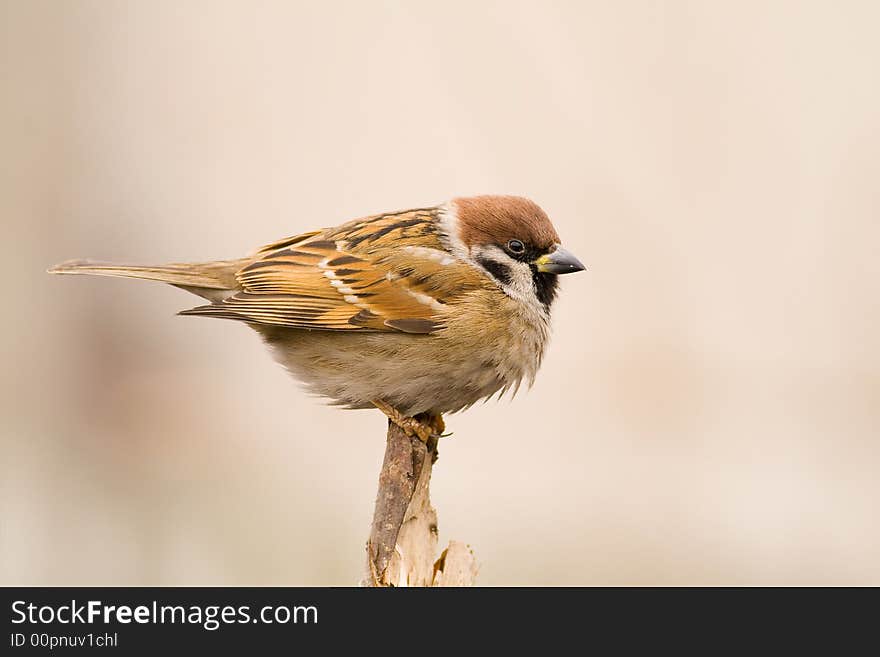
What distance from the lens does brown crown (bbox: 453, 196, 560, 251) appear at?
3199mm

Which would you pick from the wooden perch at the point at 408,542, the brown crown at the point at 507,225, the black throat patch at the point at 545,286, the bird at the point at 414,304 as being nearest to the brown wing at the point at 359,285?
the bird at the point at 414,304

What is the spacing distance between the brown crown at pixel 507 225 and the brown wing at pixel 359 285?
0.38 ft

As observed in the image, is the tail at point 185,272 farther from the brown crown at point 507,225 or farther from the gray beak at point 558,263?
the gray beak at point 558,263

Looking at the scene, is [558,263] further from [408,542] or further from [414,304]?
[408,542]

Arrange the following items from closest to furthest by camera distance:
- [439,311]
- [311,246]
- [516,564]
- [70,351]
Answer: [439,311]
[311,246]
[516,564]
[70,351]

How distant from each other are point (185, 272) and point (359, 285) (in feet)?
2.10

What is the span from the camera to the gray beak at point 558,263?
318cm

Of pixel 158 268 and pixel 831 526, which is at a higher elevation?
pixel 158 268

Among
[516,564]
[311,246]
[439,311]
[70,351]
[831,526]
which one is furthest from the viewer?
[70,351]

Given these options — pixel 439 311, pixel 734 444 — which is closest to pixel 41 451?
pixel 439 311

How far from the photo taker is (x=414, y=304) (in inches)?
123

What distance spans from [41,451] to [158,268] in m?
2.95

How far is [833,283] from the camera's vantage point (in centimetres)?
559

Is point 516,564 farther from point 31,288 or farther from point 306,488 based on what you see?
point 31,288
